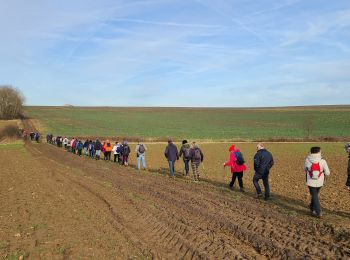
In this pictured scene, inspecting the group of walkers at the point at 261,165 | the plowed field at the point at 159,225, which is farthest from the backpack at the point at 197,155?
the plowed field at the point at 159,225

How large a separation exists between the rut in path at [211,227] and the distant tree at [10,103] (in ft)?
271

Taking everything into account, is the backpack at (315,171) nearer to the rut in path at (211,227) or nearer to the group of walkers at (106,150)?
the rut in path at (211,227)

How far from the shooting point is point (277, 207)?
11.2m

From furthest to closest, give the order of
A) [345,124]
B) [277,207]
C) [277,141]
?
[345,124] < [277,141] < [277,207]

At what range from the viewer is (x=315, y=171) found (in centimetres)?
1002

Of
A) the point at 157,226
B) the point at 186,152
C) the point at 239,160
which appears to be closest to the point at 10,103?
the point at 186,152

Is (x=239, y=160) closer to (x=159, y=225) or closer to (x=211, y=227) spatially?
(x=211, y=227)

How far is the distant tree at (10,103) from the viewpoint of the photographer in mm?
89188

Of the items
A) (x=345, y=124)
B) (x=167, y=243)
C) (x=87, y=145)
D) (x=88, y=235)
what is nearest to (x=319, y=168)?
(x=167, y=243)

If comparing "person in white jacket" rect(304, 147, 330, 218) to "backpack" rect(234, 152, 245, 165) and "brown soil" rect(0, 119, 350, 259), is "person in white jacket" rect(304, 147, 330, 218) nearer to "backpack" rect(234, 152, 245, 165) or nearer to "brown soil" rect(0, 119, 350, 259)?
"brown soil" rect(0, 119, 350, 259)

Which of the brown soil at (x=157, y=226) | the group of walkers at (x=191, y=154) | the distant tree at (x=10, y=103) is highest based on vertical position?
the distant tree at (x=10, y=103)

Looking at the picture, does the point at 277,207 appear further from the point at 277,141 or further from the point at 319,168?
the point at 277,141

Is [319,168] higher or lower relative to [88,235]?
higher

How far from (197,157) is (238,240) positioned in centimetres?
919
